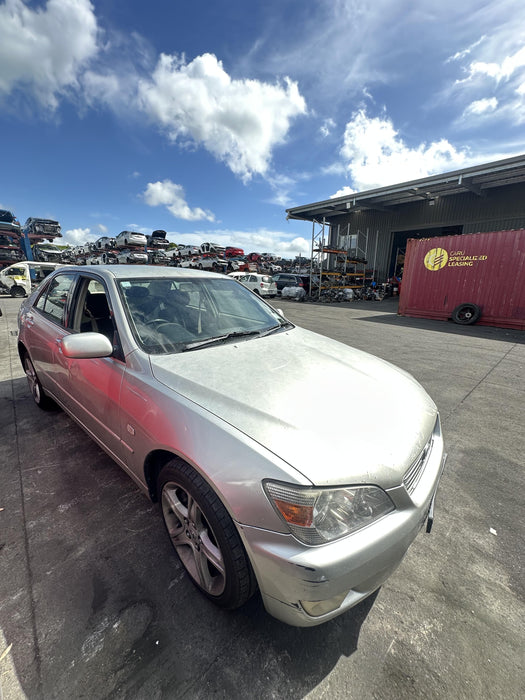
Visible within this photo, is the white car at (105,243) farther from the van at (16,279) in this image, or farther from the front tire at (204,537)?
the front tire at (204,537)

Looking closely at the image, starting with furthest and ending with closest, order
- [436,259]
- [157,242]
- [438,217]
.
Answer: [157,242], [438,217], [436,259]

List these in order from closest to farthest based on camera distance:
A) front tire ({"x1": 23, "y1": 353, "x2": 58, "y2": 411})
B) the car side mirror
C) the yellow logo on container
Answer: the car side mirror → front tire ({"x1": 23, "y1": 353, "x2": 58, "y2": 411}) → the yellow logo on container

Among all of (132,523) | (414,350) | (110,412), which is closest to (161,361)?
(110,412)

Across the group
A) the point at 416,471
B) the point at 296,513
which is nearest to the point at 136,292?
the point at 296,513

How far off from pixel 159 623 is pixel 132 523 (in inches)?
27.2

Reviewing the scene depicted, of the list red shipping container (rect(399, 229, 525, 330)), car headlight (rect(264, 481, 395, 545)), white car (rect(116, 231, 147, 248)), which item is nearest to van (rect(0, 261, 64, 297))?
white car (rect(116, 231, 147, 248))

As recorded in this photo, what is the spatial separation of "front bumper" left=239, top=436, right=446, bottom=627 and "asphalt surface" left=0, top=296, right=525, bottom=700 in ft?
1.05

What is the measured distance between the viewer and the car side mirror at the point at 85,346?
1757 millimetres

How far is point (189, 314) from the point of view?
2312mm

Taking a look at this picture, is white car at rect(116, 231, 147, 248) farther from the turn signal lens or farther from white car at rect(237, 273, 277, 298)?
the turn signal lens

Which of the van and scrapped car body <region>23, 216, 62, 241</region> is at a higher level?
scrapped car body <region>23, 216, 62, 241</region>

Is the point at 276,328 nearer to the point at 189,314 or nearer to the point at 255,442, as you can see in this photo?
the point at 189,314

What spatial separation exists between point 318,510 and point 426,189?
22052 millimetres

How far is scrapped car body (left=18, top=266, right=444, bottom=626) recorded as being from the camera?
1.16m
